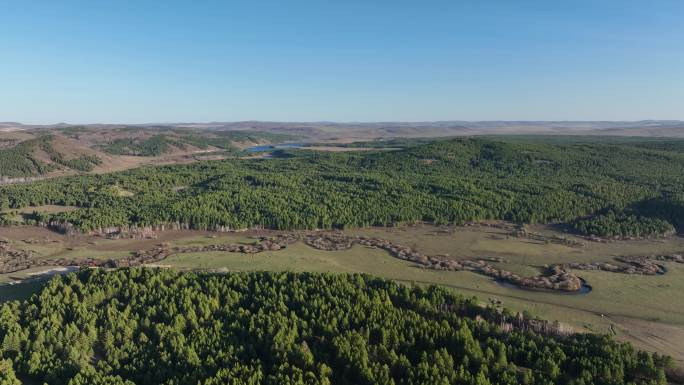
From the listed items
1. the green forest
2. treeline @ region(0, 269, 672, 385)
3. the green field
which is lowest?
the green field

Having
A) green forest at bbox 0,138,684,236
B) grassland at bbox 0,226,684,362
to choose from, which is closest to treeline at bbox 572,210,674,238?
green forest at bbox 0,138,684,236

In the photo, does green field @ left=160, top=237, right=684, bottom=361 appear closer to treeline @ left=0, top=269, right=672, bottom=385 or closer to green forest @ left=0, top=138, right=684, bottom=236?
treeline @ left=0, top=269, right=672, bottom=385

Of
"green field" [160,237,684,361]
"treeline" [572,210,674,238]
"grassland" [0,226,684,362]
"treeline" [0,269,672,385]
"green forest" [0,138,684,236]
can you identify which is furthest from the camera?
Answer: "green forest" [0,138,684,236]

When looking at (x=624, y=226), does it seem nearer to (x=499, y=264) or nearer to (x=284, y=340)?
(x=499, y=264)

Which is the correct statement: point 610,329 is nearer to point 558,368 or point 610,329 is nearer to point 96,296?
point 558,368

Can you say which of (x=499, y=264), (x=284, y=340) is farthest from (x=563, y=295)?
(x=284, y=340)

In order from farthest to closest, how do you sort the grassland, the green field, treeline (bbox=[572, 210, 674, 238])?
1. treeline (bbox=[572, 210, 674, 238])
2. the grassland
3. the green field

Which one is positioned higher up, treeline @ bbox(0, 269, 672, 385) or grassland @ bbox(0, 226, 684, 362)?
treeline @ bbox(0, 269, 672, 385)

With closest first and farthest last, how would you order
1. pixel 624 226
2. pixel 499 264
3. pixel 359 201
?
pixel 499 264, pixel 624 226, pixel 359 201
